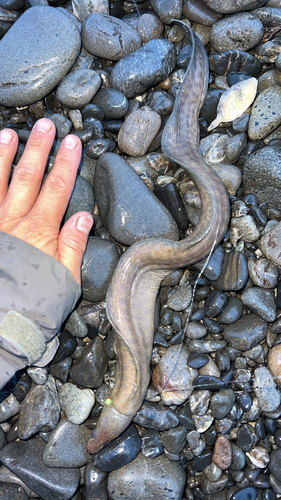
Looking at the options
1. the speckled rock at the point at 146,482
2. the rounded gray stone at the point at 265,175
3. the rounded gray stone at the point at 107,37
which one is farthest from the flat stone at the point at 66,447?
the rounded gray stone at the point at 107,37

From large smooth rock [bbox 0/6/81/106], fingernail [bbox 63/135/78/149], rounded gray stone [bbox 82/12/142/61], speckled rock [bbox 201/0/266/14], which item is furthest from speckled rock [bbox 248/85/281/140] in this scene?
large smooth rock [bbox 0/6/81/106]

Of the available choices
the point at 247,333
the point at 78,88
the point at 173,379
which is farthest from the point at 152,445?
the point at 78,88

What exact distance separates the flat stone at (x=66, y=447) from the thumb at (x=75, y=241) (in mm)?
1472

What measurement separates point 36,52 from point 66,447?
4.08 meters

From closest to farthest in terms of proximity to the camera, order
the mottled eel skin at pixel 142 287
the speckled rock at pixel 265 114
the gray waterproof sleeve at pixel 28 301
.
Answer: the gray waterproof sleeve at pixel 28 301 → the mottled eel skin at pixel 142 287 → the speckled rock at pixel 265 114

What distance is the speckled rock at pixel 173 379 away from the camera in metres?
3.54

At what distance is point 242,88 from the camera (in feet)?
12.7

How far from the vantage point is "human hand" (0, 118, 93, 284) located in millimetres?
3430

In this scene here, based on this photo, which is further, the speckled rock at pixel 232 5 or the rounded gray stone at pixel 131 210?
the speckled rock at pixel 232 5

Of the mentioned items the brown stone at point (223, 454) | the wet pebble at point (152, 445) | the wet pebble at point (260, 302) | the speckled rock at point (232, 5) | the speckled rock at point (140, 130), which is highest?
the speckled rock at point (232, 5)

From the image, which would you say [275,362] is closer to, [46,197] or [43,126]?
[46,197]

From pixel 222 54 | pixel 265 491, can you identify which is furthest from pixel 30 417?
pixel 222 54

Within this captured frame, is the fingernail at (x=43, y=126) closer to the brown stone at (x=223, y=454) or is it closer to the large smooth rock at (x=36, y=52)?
the large smooth rock at (x=36, y=52)

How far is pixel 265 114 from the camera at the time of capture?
380cm
